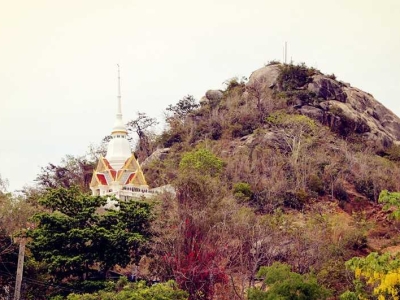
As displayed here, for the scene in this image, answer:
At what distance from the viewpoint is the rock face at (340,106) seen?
43781 millimetres

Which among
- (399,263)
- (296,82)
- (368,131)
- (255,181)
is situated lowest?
(399,263)

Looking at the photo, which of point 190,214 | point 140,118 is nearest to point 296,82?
point 140,118

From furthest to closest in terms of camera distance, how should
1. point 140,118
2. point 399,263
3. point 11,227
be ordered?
point 140,118 < point 11,227 < point 399,263

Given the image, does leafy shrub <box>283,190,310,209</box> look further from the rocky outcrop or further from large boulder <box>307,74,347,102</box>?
large boulder <box>307,74,347,102</box>

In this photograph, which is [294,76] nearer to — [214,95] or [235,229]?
[214,95]

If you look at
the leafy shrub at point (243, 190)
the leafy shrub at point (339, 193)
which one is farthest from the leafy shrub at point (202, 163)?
the leafy shrub at point (339, 193)

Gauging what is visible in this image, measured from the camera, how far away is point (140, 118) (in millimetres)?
50031

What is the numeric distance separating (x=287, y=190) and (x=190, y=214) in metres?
10.7

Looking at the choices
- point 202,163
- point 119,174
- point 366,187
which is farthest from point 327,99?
point 119,174

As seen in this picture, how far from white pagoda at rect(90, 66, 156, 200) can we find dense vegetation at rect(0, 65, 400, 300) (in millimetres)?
1621

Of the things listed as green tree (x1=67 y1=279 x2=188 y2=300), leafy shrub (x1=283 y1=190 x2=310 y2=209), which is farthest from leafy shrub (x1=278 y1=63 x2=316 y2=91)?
green tree (x1=67 y1=279 x2=188 y2=300)

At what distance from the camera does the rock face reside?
43.8m

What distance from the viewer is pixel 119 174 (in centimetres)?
3622

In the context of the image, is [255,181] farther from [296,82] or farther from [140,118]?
[140,118]
